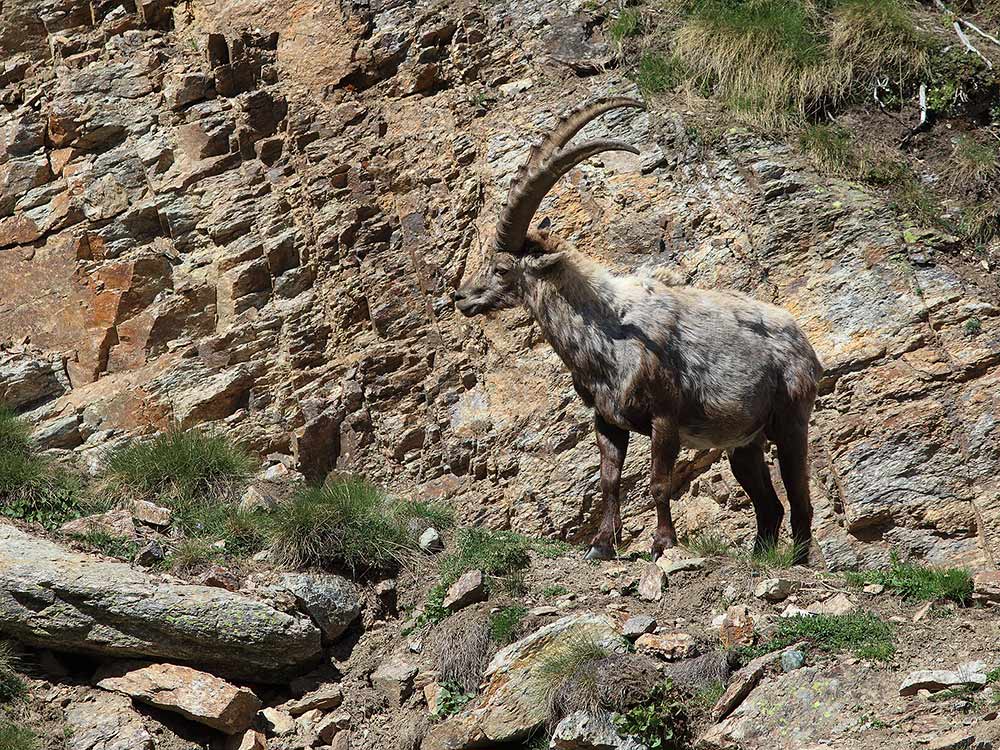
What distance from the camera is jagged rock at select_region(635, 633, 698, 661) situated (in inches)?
274

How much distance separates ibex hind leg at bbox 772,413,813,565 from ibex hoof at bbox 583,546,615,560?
5.08ft

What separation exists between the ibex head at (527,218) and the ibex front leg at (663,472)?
1554mm

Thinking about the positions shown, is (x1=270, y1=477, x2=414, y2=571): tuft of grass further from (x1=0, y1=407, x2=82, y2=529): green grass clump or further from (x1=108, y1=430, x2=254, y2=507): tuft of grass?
(x1=0, y1=407, x2=82, y2=529): green grass clump

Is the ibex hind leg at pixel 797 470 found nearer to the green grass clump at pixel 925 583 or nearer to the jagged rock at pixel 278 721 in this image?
A: the green grass clump at pixel 925 583

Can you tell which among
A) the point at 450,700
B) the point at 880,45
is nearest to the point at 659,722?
the point at 450,700

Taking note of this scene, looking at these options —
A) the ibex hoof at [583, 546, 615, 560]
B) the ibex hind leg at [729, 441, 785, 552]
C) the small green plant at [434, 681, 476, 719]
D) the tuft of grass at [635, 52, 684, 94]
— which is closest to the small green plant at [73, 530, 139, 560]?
the small green plant at [434, 681, 476, 719]

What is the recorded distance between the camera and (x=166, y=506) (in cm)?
936

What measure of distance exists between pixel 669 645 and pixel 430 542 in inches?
103

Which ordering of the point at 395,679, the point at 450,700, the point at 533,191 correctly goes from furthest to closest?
the point at 533,191, the point at 395,679, the point at 450,700

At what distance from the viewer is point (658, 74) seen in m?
12.0

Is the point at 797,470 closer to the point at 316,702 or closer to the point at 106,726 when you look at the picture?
the point at 316,702

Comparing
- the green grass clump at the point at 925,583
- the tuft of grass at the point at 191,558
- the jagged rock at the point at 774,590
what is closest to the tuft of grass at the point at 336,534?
the tuft of grass at the point at 191,558

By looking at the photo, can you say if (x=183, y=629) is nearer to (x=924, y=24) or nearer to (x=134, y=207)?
(x=134, y=207)

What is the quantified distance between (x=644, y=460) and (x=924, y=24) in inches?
232
